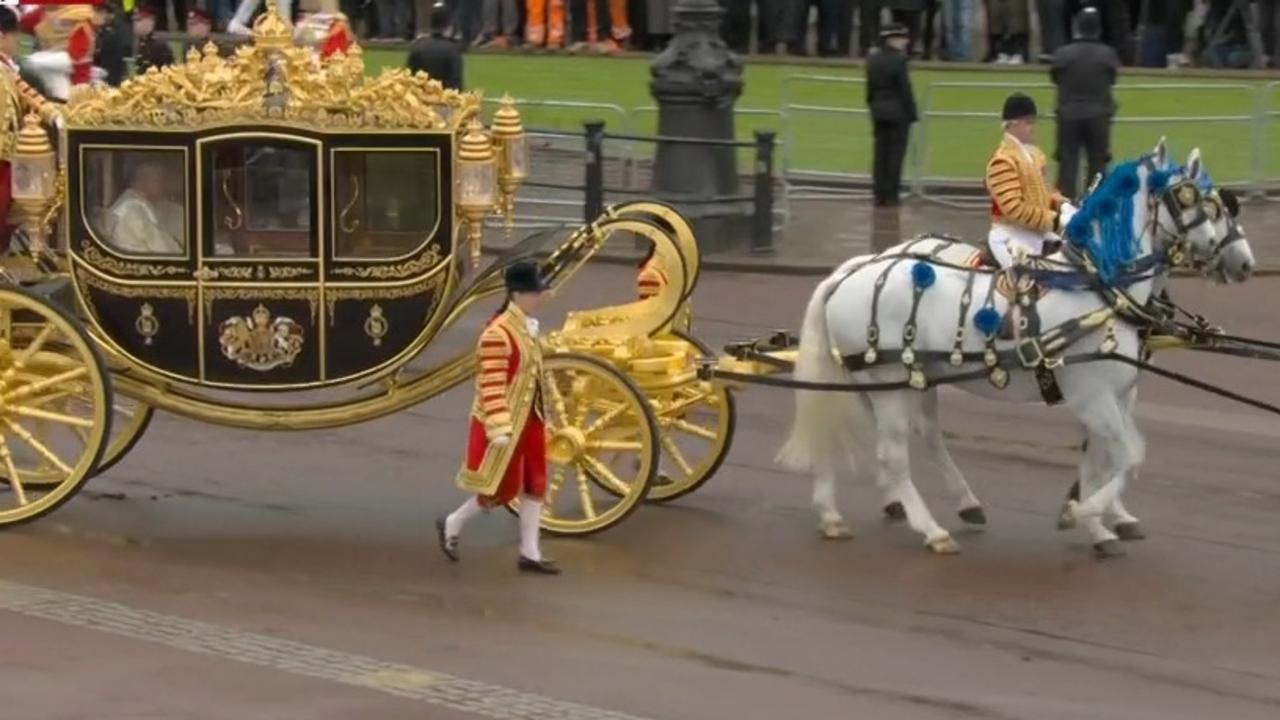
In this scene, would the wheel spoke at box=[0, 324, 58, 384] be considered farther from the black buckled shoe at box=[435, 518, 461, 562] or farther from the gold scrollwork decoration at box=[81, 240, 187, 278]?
the black buckled shoe at box=[435, 518, 461, 562]

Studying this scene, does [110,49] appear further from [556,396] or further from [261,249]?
[556,396]

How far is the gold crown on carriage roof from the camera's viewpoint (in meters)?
11.7

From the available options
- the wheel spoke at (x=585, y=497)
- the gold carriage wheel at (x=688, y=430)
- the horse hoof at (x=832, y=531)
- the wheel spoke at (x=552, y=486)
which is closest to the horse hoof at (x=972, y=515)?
the horse hoof at (x=832, y=531)

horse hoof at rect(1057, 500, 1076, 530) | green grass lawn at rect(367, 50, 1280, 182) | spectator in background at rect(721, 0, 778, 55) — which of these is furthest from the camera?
spectator in background at rect(721, 0, 778, 55)

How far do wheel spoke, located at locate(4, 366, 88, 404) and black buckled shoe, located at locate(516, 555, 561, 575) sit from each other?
2.09 meters

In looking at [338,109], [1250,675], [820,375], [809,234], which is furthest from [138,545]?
[809,234]

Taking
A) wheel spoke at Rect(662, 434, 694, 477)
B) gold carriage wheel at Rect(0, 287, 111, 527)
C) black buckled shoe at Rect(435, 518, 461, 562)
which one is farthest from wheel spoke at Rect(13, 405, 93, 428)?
wheel spoke at Rect(662, 434, 694, 477)

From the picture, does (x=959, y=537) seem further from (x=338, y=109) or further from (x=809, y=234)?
(x=809, y=234)

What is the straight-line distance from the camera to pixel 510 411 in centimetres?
1120

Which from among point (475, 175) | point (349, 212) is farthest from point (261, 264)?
point (475, 175)

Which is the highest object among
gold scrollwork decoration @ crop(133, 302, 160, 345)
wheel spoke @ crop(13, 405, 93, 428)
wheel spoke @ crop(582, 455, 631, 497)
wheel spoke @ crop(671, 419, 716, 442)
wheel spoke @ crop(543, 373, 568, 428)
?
gold scrollwork decoration @ crop(133, 302, 160, 345)

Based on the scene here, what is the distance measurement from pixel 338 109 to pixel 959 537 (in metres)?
3.38

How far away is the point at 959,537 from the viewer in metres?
12.2

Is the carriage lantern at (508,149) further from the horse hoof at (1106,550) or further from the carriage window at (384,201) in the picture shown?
the horse hoof at (1106,550)
